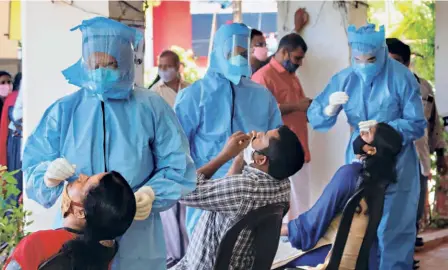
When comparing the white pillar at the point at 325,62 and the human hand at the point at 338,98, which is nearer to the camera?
the human hand at the point at 338,98

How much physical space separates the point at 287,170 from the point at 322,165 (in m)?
3.18

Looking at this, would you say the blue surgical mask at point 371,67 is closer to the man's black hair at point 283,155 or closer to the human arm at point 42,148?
the man's black hair at point 283,155

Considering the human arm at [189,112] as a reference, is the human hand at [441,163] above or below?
below

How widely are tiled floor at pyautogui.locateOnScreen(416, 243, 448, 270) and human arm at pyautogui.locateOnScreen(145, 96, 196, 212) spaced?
333cm

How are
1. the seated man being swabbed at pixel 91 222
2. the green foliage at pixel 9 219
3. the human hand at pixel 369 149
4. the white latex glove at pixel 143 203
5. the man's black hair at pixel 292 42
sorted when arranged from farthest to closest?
the man's black hair at pixel 292 42
the human hand at pixel 369 149
the green foliage at pixel 9 219
the white latex glove at pixel 143 203
the seated man being swabbed at pixel 91 222

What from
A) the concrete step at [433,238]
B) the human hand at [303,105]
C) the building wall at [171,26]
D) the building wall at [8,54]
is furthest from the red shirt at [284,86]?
the building wall at [171,26]

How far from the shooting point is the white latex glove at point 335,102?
4164mm

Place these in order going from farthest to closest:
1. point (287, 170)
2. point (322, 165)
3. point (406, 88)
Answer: point (322, 165) → point (406, 88) → point (287, 170)

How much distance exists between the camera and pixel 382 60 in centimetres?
417

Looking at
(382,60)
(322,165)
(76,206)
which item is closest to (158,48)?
(322,165)

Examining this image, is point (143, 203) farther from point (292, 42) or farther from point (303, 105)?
point (292, 42)

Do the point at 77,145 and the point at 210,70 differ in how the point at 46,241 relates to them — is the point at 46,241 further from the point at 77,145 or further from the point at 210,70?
the point at 210,70

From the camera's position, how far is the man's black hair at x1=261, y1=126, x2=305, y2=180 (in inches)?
105

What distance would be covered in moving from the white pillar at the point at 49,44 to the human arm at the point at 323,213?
1.23 metres
